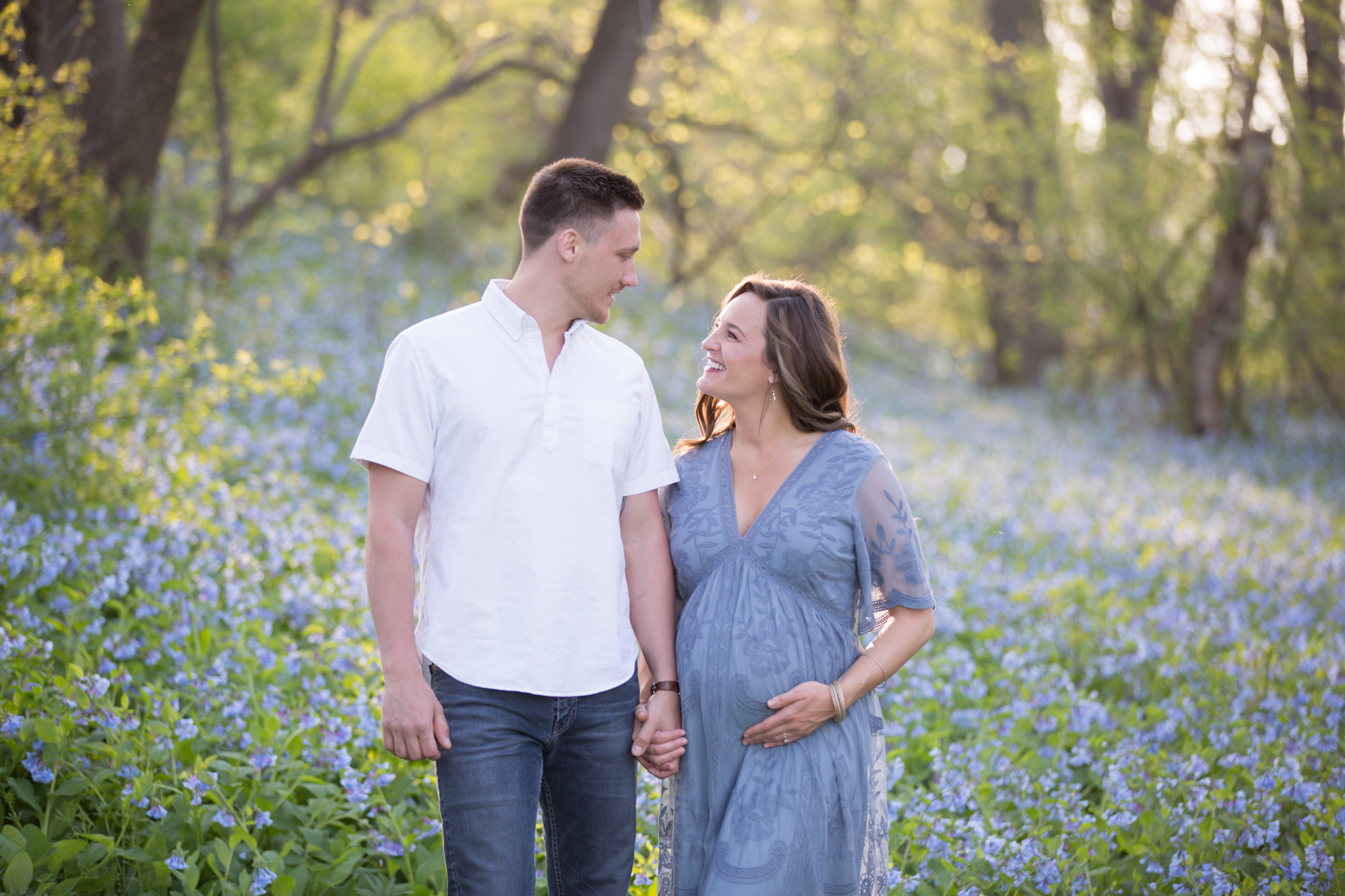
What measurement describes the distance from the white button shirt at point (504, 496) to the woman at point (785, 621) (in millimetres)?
297

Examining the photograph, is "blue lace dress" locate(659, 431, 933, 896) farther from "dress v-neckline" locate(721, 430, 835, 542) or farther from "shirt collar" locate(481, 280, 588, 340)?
"shirt collar" locate(481, 280, 588, 340)

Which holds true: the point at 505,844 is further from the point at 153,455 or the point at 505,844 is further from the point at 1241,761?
the point at 153,455

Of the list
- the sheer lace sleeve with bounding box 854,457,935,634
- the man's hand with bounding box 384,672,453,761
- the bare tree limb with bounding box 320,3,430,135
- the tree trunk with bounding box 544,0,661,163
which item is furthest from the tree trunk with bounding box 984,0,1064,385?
the man's hand with bounding box 384,672,453,761

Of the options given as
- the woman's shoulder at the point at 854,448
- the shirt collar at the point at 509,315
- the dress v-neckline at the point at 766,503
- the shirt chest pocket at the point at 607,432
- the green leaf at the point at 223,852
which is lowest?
the green leaf at the point at 223,852

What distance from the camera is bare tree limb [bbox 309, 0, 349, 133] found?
9.62 metres

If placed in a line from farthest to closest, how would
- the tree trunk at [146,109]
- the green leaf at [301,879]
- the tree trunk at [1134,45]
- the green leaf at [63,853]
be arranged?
the tree trunk at [1134,45], the tree trunk at [146,109], the green leaf at [301,879], the green leaf at [63,853]

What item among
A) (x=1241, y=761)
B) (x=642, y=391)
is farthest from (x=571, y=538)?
(x=1241, y=761)

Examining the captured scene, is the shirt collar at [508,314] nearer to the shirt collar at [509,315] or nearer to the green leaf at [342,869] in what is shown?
the shirt collar at [509,315]

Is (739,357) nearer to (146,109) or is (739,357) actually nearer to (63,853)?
(63,853)

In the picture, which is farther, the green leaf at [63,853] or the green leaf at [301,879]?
the green leaf at [301,879]

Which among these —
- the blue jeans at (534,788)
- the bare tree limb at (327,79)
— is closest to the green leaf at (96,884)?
the blue jeans at (534,788)

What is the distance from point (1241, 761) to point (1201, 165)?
11.3m

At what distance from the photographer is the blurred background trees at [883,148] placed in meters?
10.5

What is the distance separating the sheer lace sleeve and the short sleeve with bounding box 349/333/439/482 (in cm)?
107
